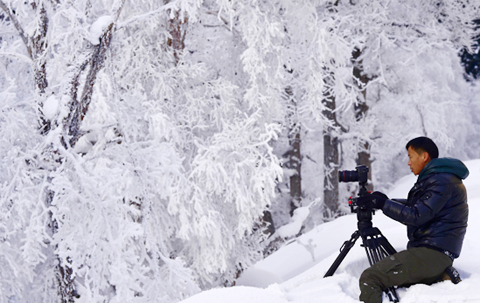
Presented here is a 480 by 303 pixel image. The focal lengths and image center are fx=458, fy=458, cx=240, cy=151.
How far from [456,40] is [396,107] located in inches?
102

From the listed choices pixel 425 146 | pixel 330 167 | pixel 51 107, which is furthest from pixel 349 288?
pixel 330 167

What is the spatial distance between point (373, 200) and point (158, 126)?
412cm

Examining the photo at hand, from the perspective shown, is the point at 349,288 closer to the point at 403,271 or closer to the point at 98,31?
the point at 403,271

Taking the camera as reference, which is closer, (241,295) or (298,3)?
(241,295)

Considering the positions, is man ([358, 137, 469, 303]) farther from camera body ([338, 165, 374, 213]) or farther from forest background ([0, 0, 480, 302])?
forest background ([0, 0, 480, 302])

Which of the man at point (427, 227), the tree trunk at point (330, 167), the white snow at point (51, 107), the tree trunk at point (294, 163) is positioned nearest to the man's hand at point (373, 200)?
the man at point (427, 227)

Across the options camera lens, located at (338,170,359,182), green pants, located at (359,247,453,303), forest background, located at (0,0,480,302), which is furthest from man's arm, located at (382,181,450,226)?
forest background, located at (0,0,480,302)

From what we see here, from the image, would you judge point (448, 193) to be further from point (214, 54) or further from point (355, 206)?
point (214, 54)

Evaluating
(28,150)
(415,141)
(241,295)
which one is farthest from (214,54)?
(241,295)

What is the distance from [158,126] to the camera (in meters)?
6.75

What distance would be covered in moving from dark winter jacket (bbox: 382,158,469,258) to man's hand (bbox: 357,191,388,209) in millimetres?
74

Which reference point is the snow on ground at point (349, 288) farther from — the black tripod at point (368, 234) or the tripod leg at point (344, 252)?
the black tripod at point (368, 234)

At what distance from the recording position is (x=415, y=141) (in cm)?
349

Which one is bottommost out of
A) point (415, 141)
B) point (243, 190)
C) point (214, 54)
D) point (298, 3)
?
point (243, 190)
